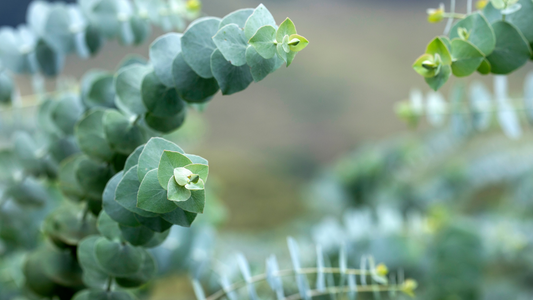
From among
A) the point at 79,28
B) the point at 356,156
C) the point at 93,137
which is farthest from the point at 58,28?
the point at 356,156

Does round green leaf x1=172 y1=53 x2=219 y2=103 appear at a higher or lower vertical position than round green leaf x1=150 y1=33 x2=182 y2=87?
lower

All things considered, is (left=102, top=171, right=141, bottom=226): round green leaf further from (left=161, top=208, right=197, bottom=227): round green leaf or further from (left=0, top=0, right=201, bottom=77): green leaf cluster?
(left=0, top=0, right=201, bottom=77): green leaf cluster

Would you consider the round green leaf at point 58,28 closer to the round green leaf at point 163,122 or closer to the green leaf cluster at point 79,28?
the green leaf cluster at point 79,28

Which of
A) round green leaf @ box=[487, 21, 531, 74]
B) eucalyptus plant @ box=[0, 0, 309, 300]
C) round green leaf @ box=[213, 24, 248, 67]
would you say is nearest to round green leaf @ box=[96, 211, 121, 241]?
eucalyptus plant @ box=[0, 0, 309, 300]

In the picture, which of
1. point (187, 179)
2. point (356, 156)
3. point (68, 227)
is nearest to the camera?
point (187, 179)

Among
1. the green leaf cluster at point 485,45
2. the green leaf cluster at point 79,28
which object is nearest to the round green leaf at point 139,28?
the green leaf cluster at point 79,28

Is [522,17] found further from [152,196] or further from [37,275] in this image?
[37,275]

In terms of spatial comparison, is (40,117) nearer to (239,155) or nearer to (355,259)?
(355,259)
